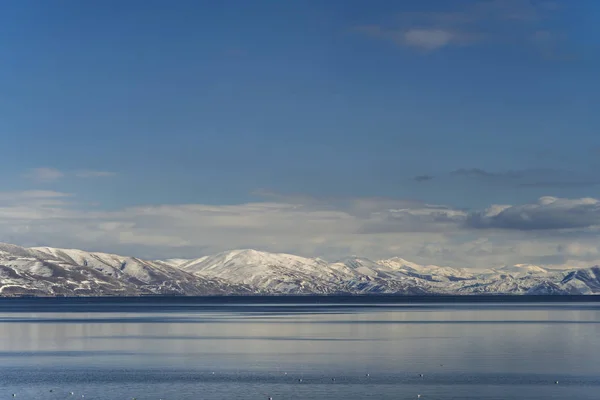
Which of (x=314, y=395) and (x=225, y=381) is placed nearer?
(x=314, y=395)

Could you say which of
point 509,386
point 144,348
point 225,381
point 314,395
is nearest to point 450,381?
point 509,386

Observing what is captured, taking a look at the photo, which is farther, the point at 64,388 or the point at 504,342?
the point at 504,342

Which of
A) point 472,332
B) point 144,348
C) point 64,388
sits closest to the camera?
point 64,388

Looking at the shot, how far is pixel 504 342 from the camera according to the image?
383ft

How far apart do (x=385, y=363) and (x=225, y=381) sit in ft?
66.5

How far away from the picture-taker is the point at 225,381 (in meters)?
76.5

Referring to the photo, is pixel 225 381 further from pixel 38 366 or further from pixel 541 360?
pixel 541 360

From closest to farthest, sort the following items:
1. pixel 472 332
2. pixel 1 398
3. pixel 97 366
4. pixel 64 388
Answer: pixel 1 398
pixel 64 388
pixel 97 366
pixel 472 332

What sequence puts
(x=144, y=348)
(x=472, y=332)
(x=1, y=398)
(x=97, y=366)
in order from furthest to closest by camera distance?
1. (x=472, y=332)
2. (x=144, y=348)
3. (x=97, y=366)
4. (x=1, y=398)

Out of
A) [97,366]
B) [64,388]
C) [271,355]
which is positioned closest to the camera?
[64,388]

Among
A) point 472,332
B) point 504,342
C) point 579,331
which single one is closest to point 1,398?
point 504,342

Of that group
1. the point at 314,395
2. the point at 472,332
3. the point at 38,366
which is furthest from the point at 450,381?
the point at 472,332

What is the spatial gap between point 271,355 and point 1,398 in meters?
39.0

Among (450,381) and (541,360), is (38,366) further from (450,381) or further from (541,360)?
(541,360)
